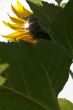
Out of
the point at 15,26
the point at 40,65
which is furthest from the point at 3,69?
the point at 15,26

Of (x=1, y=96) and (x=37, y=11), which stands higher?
(x=37, y=11)

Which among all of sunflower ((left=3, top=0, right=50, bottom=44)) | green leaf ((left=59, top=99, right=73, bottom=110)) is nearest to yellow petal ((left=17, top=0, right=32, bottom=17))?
sunflower ((left=3, top=0, right=50, bottom=44))

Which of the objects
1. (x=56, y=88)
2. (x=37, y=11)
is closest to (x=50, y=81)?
(x=56, y=88)

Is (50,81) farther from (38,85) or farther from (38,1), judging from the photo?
(38,1)

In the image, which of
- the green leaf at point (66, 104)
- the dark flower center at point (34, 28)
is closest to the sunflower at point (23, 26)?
the dark flower center at point (34, 28)

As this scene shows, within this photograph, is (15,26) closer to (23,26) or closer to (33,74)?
(23,26)

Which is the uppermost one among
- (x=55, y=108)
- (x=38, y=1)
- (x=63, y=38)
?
(x=38, y=1)

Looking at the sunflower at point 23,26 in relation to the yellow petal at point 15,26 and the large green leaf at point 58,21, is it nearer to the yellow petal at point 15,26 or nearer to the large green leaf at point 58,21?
the yellow petal at point 15,26
